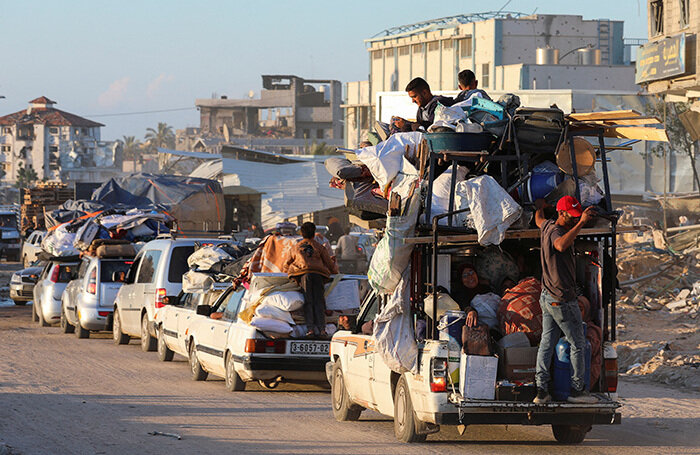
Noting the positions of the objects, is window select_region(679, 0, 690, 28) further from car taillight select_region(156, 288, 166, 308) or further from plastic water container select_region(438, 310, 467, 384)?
plastic water container select_region(438, 310, 467, 384)

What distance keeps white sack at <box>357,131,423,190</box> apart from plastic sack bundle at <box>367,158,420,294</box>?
0.22 metres

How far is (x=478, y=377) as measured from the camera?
9.50 metres

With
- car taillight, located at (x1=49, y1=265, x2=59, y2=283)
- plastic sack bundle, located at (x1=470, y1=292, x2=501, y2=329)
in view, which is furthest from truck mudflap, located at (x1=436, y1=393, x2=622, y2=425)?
car taillight, located at (x1=49, y1=265, x2=59, y2=283)

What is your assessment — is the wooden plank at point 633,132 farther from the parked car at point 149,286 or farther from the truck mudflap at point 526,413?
the parked car at point 149,286

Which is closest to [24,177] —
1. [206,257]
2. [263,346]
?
[206,257]

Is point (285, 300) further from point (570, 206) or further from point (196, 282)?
point (570, 206)

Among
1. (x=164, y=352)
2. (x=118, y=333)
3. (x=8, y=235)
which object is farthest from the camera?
(x=8, y=235)

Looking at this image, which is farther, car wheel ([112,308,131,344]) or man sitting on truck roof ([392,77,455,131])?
car wheel ([112,308,131,344])

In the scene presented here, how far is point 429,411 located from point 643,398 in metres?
5.39

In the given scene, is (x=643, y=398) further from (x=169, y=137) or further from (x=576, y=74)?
(x=169, y=137)

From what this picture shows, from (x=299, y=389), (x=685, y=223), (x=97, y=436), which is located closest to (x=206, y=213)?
(x=685, y=223)

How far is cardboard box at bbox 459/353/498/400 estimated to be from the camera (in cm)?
948

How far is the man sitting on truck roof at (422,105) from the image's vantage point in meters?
11.2

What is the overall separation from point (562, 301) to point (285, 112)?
11819 centimetres
